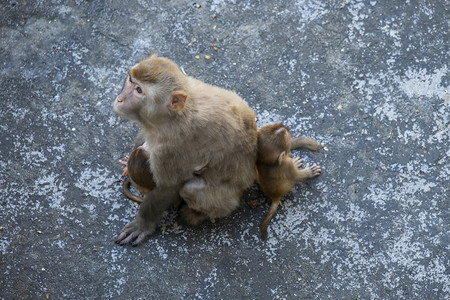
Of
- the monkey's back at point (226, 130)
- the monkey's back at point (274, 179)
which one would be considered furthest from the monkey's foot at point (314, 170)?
the monkey's back at point (226, 130)

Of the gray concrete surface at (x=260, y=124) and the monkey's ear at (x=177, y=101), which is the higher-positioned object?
the monkey's ear at (x=177, y=101)

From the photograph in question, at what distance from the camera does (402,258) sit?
4543 mm

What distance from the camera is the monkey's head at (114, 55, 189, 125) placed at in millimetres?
3826

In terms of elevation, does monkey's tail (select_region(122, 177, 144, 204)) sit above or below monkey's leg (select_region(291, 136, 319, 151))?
below

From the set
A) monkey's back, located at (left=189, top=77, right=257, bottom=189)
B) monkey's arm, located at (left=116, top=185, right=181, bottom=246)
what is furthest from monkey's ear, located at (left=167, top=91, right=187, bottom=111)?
monkey's arm, located at (left=116, top=185, right=181, bottom=246)

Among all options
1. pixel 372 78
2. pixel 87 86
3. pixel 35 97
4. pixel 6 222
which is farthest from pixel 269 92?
pixel 6 222

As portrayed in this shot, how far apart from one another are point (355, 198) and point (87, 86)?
288cm

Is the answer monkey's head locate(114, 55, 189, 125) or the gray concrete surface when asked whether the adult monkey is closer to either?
monkey's head locate(114, 55, 189, 125)

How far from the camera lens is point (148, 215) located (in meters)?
4.50

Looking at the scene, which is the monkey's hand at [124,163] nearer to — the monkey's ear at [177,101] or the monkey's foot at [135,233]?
the monkey's foot at [135,233]

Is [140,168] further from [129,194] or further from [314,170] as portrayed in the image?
[314,170]

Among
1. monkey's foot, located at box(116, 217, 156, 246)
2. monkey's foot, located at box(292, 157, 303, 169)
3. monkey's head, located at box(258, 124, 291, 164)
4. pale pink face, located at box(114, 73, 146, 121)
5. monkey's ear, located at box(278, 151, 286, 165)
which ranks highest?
pale pink face, located at box(114, 73, 146, 121)

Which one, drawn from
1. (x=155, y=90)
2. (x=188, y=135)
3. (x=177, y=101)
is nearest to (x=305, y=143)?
(x=188, y=135)

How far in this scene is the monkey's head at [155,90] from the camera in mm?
3826
